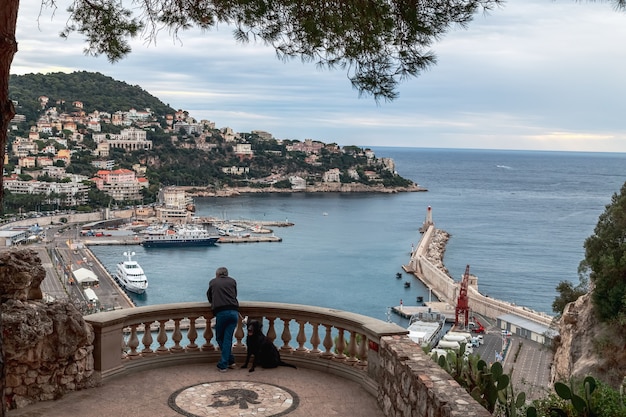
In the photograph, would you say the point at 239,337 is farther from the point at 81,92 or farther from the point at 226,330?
the point at 81,92

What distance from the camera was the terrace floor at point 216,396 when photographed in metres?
4.68

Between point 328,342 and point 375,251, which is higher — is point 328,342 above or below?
above

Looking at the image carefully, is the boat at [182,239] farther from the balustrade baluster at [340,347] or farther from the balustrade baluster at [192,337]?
the balustrade baluster at [340,347]

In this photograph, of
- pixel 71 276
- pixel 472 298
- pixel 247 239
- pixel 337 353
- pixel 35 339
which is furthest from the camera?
pixel 247 239

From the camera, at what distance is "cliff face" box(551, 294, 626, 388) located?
53.7 feet

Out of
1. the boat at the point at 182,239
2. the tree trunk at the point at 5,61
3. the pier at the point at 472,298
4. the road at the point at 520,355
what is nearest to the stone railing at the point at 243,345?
the tree trunk at the point at 5,61

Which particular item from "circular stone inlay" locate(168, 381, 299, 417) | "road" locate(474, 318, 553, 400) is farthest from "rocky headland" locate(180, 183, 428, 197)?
"circular stone inlay" locate(168, 381, 299, 417)

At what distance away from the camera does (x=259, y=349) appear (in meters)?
5.61

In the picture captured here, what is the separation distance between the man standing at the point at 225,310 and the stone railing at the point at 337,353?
0.19 metres

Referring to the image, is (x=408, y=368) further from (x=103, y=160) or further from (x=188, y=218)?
(x=103, y=160)

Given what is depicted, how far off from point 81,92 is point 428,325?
143 metres

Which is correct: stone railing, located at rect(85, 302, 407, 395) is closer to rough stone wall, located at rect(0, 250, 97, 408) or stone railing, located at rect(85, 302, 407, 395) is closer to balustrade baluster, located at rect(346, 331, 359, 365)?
balustrade baluster, located at rect(346, 331, 359, 365)

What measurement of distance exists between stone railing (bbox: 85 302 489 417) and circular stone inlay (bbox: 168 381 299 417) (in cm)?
56

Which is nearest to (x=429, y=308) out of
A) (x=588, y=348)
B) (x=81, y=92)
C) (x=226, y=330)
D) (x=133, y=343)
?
(x=588, y=348)
